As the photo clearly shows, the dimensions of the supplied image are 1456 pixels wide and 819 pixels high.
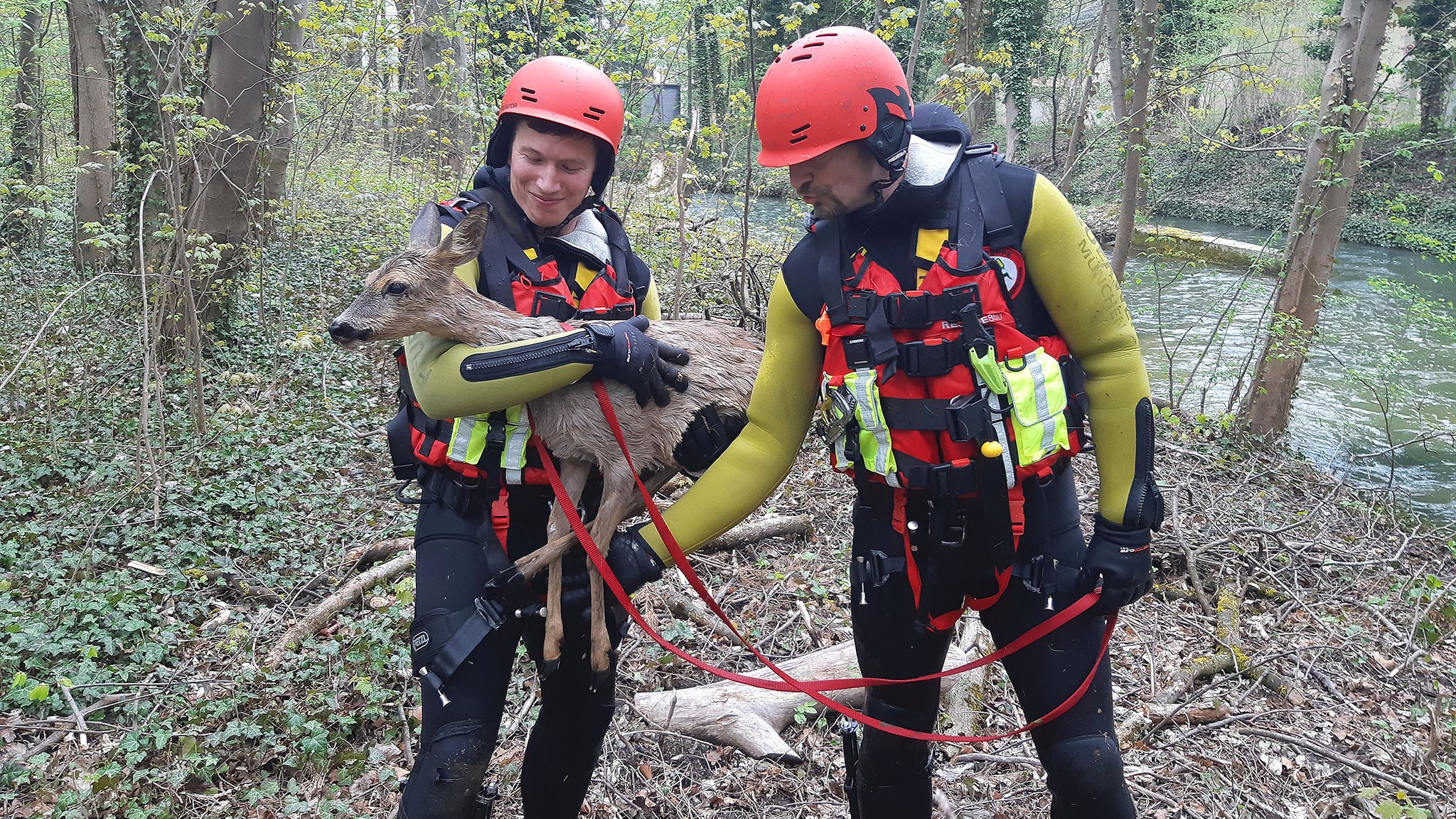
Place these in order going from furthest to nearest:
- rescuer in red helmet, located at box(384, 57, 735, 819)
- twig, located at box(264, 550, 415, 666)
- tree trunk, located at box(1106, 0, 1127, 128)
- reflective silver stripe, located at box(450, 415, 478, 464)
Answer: tree trunk, located at box(1106, 0, 1127, 128) → twig, located at box(264, 550, 415, 666) → reflective silver stripe, located at box(450, 415, 478, 464) → rescuer in red helmet, located at box(384, 57, 735, 819)

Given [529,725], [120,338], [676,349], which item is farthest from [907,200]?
[120,338]

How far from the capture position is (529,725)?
14.5ft

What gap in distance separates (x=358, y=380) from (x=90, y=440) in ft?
8.79

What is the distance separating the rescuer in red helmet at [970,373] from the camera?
7.92 ft

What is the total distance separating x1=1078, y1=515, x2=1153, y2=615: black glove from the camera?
2457 mm

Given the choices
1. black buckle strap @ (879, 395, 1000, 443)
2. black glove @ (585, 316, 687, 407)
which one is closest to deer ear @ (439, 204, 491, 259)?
black glove @ (585, 316, 687, 407)

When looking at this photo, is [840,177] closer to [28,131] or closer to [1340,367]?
[28,131]

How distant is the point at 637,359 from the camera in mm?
2777

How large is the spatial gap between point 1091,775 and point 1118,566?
642 mm

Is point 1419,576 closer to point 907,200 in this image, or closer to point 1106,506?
point 1106,506

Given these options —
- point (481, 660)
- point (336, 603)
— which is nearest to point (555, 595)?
point (481, 660)

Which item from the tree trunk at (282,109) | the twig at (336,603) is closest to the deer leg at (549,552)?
the twig at (336,603)

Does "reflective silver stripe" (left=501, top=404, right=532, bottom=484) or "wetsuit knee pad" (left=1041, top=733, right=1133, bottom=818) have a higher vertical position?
"reflective silver stripe" (left=501, top=404, right=532, bottom=484)

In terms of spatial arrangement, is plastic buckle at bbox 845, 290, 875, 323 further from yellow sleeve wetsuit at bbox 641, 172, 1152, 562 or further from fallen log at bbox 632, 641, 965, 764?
fallen log at bbox 632, 641, 965, 764
